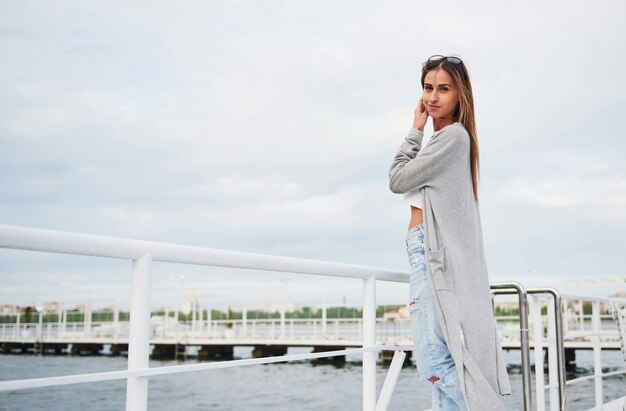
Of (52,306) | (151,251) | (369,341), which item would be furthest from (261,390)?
(52,306)

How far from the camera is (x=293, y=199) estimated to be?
64.5 m

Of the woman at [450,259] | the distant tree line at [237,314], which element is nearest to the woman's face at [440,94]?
the woman at [450,259]

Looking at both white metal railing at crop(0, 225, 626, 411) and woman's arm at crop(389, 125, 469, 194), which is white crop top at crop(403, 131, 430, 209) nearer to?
woman's arm at crop(389, 125, 469, 194)

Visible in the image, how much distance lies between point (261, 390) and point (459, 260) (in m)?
27.3

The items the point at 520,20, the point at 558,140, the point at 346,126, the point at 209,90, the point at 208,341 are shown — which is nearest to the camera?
the point at 208,341

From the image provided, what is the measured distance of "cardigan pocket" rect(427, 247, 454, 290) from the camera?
1.55 metres

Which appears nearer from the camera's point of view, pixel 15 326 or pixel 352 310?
pixel 352 310

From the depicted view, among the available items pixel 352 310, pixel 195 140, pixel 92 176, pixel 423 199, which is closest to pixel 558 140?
pixel 352 310

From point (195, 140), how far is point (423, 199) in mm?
62692

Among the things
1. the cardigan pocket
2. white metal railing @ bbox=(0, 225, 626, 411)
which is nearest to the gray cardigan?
the cardigan pocket

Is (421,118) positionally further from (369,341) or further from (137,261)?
(137,261)

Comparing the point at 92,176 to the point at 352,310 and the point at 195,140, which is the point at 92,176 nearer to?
the point at 195,140

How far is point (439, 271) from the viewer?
1559 mm

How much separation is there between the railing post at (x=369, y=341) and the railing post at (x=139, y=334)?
3.06 ft
